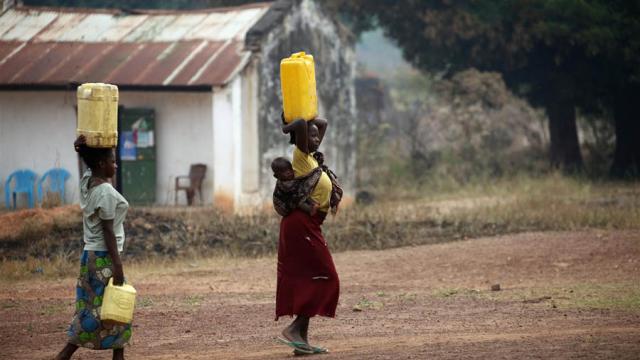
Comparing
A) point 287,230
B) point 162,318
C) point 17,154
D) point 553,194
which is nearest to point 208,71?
point 17,154

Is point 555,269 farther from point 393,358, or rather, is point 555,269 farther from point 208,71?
point 208,71

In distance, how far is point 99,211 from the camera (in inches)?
298

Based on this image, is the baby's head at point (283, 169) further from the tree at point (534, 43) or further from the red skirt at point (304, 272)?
the tree at point (534, 43)

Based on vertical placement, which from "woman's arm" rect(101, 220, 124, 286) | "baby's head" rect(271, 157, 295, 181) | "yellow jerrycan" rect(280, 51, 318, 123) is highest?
"yellow jerrycan" rect(280, 51, 318, 123)

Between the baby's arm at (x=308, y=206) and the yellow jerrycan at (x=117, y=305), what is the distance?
1.42 m

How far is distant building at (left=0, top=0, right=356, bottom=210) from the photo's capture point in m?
21.6

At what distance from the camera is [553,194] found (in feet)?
72.2

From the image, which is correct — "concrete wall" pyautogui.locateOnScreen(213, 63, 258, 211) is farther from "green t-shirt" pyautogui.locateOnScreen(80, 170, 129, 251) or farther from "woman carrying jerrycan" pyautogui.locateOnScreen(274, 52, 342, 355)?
"green t-shirt" pyautogui.locateOnScreen(80, 170, 129, 251)

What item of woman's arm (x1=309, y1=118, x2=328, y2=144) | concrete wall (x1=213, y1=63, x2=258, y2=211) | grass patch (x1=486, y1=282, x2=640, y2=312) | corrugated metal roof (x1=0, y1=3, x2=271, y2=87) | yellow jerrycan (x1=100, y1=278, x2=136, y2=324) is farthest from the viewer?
corrugated metal roof (x1=0, y1=3, x2=271, y2=87)

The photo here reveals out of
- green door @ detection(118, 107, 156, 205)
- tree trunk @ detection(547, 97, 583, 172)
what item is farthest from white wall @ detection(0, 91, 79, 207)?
tree trunk @ detection(547, 97, 583, 172)

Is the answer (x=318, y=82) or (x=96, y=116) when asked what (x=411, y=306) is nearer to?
(x=96, y=116)

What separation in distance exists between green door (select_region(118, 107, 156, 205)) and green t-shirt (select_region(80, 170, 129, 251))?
49.2 feet

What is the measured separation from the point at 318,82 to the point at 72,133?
5.08 metres

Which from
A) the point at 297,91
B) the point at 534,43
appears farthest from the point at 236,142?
A: the point at 297,91
